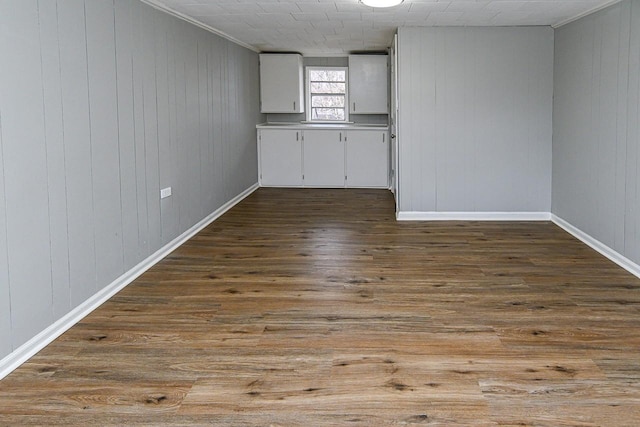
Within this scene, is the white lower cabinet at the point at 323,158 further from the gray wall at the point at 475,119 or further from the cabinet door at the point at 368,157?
the gray wall at the point at 475,119

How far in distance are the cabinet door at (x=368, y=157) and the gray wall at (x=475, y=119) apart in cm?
268

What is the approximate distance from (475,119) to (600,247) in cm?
210

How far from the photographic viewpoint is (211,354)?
308 cm

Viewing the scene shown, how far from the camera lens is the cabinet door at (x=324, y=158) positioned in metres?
9.58

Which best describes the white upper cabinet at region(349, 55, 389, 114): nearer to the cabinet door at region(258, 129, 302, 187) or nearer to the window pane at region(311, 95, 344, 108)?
the window pane at region(311, 95, 344, 108)

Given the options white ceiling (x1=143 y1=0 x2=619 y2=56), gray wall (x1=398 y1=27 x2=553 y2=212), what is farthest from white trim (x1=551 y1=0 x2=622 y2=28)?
gray wall (x1=398 y1=27 x2=553 y2=212)

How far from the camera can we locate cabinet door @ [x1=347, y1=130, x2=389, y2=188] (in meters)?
9.48

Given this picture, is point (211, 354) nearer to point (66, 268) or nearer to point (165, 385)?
point (165, 385)

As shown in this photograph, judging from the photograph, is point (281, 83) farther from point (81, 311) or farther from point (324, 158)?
point (81, 311)

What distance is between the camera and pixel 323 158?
9.63 meters

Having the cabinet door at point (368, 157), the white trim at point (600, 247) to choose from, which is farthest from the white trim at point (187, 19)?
the white trim at point (600, 247)

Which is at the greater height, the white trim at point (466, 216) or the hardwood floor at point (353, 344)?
the white trim at point (466, 216)

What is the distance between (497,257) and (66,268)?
3322 mm

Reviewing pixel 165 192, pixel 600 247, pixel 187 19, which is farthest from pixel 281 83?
pixel 600 247
